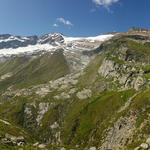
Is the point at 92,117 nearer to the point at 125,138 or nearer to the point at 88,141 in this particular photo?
the point at 88,141

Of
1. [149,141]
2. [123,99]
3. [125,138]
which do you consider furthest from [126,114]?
[149,141]

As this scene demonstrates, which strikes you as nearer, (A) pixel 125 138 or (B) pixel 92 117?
(A) pixel 125 138

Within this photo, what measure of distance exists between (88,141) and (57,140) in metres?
40.9

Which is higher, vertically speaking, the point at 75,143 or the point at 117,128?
the point at 117,128

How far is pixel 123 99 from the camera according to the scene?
642ft

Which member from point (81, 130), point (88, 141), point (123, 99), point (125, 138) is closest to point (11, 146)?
point (125, 138)

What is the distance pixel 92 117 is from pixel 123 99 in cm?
4045

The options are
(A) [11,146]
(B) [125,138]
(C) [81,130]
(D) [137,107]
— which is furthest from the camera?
(C) [81,130]

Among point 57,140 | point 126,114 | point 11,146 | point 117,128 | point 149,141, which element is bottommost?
point 57,140

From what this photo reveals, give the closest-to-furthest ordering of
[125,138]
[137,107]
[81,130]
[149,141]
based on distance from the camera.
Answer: [149,141]
[125,138]
[137,107]
[81,130]

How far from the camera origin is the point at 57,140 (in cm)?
19100

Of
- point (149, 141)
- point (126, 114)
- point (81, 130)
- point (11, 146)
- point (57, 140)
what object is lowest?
point (57, 140)

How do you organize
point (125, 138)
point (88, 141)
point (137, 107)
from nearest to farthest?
point (125, 138), point (137, 107), point (88, 141)

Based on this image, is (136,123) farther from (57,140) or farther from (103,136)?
(57,140)
